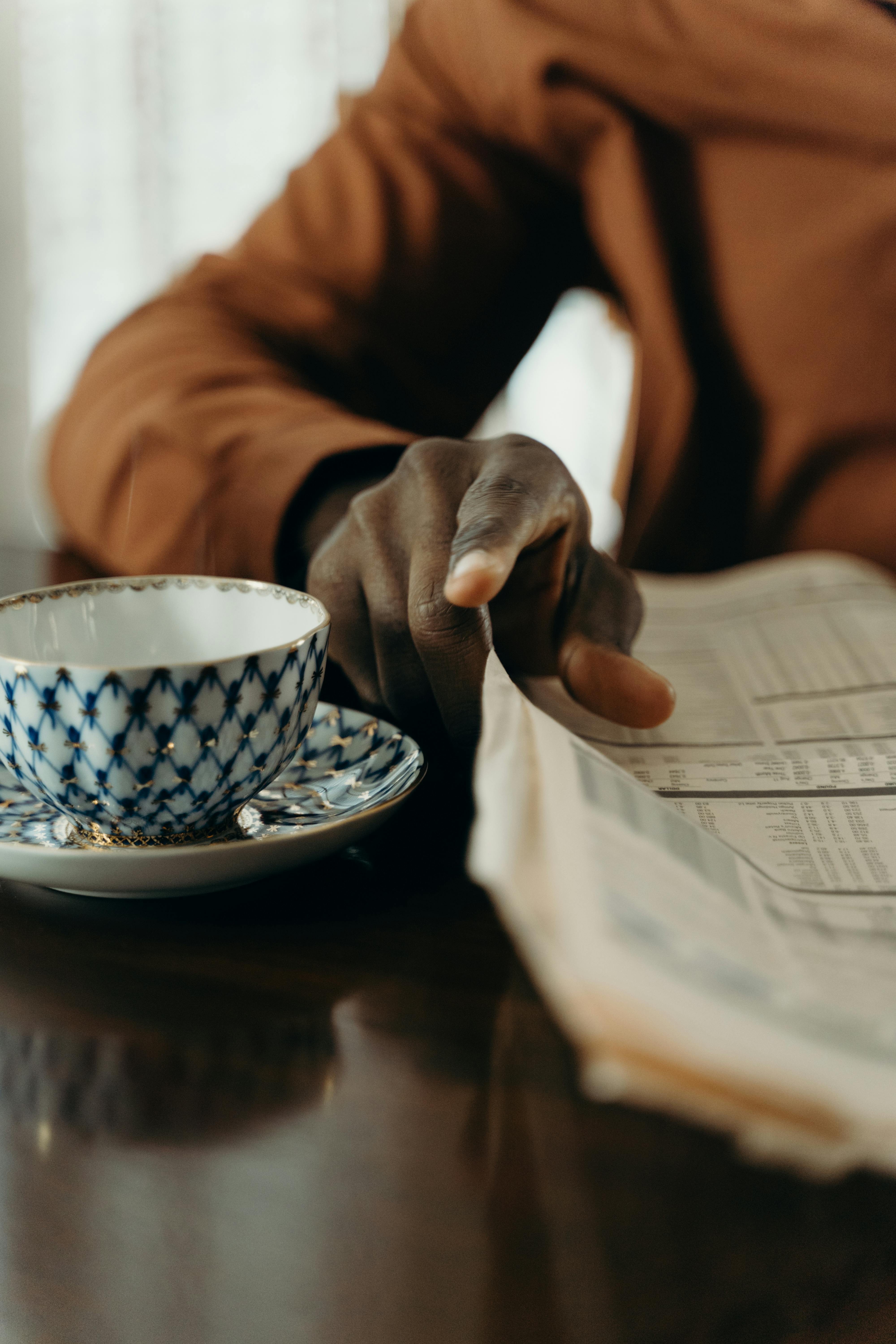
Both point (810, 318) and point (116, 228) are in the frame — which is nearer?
point (810, 318)

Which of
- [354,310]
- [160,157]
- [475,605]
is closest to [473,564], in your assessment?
[475,605]

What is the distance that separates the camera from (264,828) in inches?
11.0

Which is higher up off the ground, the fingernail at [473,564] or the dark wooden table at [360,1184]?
the fingernail at [473,564]

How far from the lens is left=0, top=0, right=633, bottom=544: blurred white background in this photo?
2.04 meters

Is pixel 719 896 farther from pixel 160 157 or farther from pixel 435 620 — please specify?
pixel 160 157

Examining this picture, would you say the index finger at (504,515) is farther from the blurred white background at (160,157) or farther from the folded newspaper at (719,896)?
the blurred white background at (160,157)

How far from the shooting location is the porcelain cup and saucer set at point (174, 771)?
23 centimetres

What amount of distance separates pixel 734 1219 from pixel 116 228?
7.99ft

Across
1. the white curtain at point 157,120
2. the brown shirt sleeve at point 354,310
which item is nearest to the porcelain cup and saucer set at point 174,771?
the brown shirt sleeve at point 354,310

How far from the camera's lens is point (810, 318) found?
63 centimetres

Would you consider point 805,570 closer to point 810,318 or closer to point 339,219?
point 810,318

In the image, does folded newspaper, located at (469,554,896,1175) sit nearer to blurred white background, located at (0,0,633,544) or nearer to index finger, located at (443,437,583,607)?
index finger, located at (443,437,583,607)

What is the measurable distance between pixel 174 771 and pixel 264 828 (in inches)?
1.8

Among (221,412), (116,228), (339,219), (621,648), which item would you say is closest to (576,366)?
(116,228)
